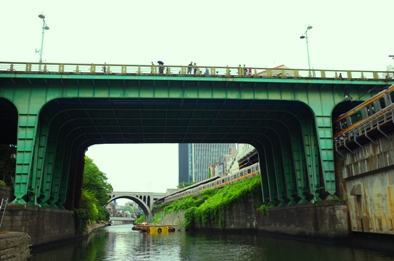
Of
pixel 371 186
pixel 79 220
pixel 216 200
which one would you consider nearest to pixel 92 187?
Result: pixel 79 220

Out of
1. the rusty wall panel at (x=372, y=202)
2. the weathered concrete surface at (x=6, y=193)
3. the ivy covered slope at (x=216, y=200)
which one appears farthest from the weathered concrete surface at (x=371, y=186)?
the weathered concrete surface at (x=6, y=193)

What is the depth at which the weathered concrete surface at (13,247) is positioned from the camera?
16.2m

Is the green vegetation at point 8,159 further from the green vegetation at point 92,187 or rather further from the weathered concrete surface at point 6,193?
the green vegetation at point 92,187

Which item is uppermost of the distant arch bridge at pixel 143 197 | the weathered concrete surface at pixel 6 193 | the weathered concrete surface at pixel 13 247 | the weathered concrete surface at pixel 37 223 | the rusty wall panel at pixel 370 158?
the distant arch bridge at pixel 143 197

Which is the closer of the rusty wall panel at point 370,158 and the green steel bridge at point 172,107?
the rusty wall panel at point 370,158

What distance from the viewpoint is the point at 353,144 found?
31.3 metres

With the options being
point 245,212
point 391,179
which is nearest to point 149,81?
point 391,179

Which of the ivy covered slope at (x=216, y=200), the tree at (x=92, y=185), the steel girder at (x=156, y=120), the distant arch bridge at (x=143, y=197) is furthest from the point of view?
the distant arch bridge at (x=143, y=197)

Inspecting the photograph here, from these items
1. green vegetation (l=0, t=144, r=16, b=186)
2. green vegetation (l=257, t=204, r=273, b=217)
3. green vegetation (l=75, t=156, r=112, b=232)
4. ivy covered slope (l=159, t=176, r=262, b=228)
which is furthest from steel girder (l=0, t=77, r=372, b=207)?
green vegetation (l=75, t=156, r=112, b=232)

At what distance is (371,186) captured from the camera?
28.6 metres

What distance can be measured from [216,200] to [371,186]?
38.9m

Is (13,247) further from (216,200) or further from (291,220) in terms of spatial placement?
(216,200)

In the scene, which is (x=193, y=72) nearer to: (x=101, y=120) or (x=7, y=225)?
(x=101, y=120)

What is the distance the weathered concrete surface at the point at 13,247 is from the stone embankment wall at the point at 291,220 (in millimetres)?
23435
